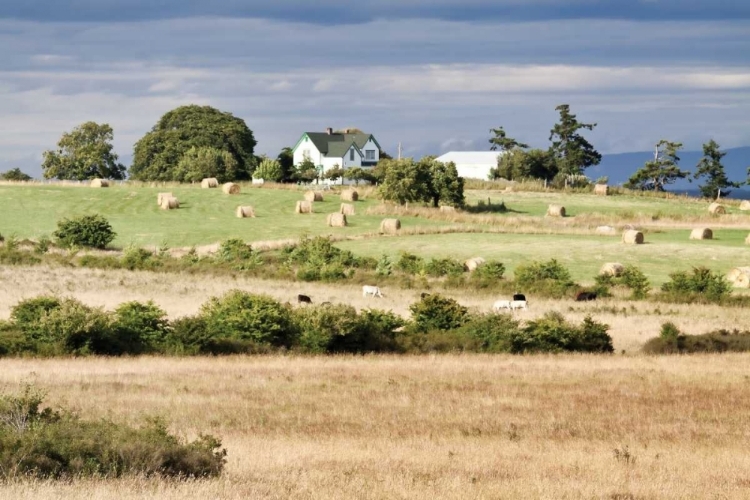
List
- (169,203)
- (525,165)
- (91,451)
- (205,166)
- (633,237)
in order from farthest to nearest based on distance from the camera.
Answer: (525,165), (205,166), (169,203), (633,237), (91,451)

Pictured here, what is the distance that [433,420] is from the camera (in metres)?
23.4

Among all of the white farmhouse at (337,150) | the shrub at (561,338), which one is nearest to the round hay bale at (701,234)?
the shrub at (561,338)

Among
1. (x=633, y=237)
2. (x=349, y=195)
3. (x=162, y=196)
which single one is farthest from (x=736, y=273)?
(x=162, y=196)

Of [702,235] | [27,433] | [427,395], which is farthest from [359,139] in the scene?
[27,433]

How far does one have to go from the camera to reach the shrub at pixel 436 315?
38.5 m

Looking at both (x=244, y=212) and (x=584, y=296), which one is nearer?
(x=584, y=296)

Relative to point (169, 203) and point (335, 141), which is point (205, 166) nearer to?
point (169, 203)

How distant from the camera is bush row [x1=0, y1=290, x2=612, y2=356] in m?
33.4

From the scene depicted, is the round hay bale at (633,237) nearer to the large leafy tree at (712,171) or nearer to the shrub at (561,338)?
the shrub at (561,338)

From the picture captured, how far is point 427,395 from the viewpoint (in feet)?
87.2

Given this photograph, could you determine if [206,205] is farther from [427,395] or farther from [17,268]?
[427,395]

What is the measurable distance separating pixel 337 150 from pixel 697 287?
381 feet

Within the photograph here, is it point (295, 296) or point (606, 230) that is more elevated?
point (606, 230)

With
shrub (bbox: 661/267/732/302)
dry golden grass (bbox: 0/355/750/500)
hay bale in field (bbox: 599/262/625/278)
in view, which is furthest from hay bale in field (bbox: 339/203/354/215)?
dry golden grass (bbox: 0/355/750/500)
